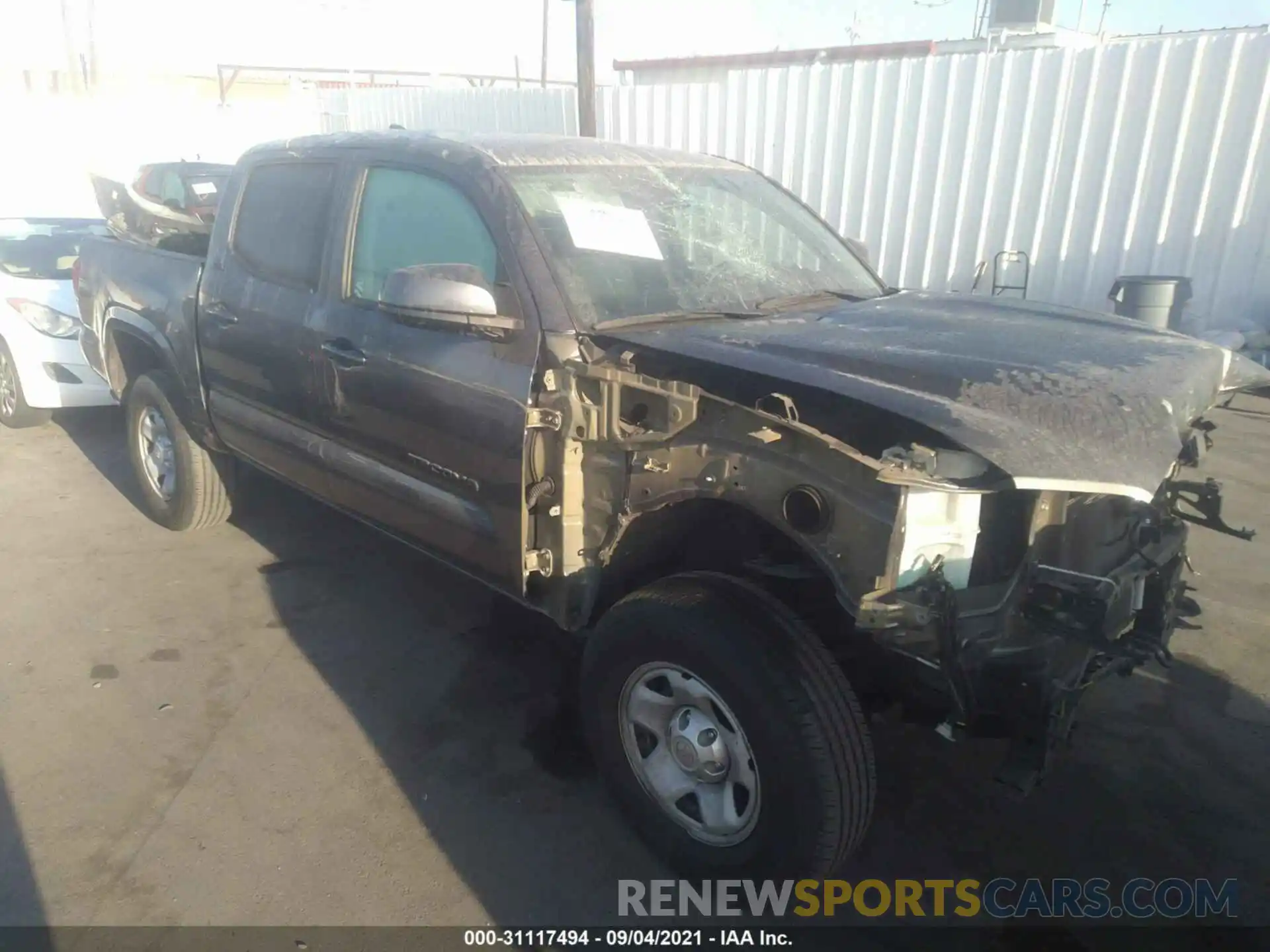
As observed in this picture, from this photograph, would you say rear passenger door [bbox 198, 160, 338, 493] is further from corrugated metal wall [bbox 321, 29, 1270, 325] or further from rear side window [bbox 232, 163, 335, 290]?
corrugated metal wall [bbox 321, 29, 1270, 325]

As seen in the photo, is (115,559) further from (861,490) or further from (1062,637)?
(1062,637)

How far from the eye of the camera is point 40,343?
6215mm

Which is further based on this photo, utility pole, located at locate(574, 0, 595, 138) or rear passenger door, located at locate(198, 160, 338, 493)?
utility pole, located at locate(574, 0, 595, 138)

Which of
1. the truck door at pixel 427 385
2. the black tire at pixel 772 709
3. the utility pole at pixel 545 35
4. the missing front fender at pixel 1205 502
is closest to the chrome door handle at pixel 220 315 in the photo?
the truck door at pixel 427 385

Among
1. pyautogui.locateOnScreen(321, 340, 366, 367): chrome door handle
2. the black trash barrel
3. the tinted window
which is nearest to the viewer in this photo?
the tinted window

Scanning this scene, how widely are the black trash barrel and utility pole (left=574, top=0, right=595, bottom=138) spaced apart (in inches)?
219

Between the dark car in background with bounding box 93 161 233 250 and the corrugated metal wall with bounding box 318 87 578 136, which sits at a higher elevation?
the corrugated metal wall with bounding box 318 87 578 136

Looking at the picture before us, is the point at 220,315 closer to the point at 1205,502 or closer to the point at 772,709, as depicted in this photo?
the point at 772,709

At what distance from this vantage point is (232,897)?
2.49 m

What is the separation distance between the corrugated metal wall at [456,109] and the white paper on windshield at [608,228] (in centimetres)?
780

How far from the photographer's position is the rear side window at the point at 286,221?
3.51 meters

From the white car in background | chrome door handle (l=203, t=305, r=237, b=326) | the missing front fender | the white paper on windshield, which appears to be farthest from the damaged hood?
the white car in background

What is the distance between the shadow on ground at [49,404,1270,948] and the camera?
2625mm

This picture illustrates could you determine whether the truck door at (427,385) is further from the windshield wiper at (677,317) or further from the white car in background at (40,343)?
the white car in background at (40,343)
